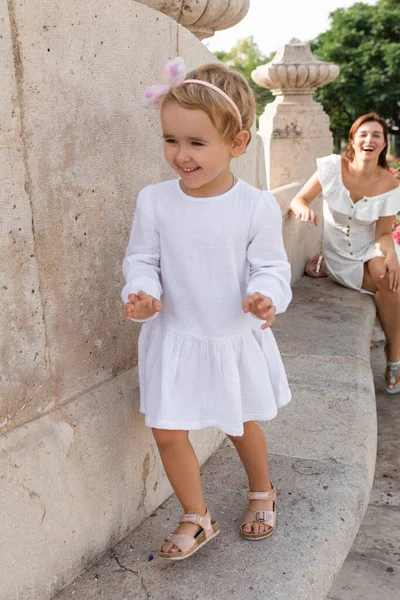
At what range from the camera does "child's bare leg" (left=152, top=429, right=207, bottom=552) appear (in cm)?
187

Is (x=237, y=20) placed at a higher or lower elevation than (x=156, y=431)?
higher

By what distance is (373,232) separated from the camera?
4434 millimetres

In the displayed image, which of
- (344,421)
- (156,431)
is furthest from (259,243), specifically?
(344,421)

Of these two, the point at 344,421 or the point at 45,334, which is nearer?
the point at 45,334

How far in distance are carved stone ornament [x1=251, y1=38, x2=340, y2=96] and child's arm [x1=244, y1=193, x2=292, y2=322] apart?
4066mm

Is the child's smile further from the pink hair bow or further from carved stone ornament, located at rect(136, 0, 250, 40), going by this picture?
carved stone ornament, located at rect(136, 0, 250, 40)

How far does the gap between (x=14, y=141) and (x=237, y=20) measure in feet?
6.06

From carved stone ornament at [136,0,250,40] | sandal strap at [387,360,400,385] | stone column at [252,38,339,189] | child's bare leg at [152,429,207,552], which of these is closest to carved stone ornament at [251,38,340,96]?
stone column at [252,38,339,189]

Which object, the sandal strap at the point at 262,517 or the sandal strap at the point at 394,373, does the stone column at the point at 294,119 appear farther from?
the sandal strap at the point at 262,517

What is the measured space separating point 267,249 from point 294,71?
4.16 meters

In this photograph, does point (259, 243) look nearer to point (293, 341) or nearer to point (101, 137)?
point (101, 137)

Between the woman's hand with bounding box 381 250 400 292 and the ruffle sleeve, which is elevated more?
the ruffle sleeve

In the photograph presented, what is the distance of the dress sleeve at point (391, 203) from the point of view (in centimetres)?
420

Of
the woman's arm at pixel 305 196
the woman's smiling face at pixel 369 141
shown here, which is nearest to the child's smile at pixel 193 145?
the woman's arm at pixel 305 196
